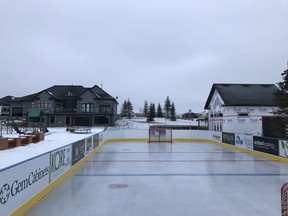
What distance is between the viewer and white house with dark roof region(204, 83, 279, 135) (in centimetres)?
3138

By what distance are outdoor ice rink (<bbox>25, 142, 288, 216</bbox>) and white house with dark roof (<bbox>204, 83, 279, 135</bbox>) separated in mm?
18061

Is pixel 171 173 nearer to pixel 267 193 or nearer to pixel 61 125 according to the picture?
pixel 267 193

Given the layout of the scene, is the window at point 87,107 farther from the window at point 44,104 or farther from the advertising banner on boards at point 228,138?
the advertising banner on boards at point 228,138

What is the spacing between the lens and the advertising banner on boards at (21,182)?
552 cm

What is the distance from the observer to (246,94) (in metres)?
33.9

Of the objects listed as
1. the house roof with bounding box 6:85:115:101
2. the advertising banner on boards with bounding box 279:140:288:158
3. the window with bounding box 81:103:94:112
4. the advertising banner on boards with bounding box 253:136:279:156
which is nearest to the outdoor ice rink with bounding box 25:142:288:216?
the advertising banner on boards with bounding box 279:140:288:158

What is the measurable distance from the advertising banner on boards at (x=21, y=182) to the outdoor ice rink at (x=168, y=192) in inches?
18.2

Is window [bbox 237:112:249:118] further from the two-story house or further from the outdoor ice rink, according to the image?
the two-story house

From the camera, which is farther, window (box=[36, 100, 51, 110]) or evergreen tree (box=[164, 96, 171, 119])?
evergreen tree (box=[164, 96, 171, 119])

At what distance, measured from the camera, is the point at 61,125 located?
168 ft

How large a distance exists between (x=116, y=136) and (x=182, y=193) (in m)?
23.9

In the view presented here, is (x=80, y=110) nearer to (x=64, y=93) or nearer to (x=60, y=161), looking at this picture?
(x=64, y=93)

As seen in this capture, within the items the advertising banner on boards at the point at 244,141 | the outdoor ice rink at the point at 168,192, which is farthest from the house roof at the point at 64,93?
the outdoor ice rink at the point at 168,192

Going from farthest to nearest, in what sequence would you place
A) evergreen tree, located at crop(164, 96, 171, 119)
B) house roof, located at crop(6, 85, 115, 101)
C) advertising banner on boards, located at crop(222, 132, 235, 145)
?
evergreen tree, located at crop(164, 96, 171, 119)
house roof, located at crop(6, 85, 115, 101)
advertising banner on boards, located at crop(222, 132, 235, 145)
